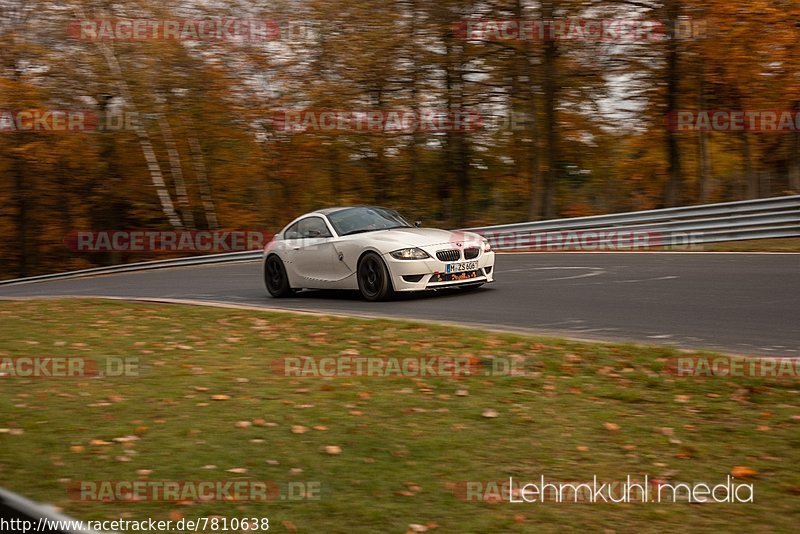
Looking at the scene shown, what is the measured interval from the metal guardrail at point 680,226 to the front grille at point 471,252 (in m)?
8.14

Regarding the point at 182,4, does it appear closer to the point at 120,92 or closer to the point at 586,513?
the point at 120,92

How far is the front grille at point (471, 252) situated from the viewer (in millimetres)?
13031

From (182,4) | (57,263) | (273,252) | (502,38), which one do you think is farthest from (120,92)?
(273,252)

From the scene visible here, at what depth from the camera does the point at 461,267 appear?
13.0 meters

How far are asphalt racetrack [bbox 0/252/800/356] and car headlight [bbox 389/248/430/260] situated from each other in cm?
63

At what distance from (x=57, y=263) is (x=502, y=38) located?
22.7 m

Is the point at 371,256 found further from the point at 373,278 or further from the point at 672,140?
the point at 672,140

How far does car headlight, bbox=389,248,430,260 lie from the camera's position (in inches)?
498

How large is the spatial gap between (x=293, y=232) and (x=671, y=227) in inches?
360
